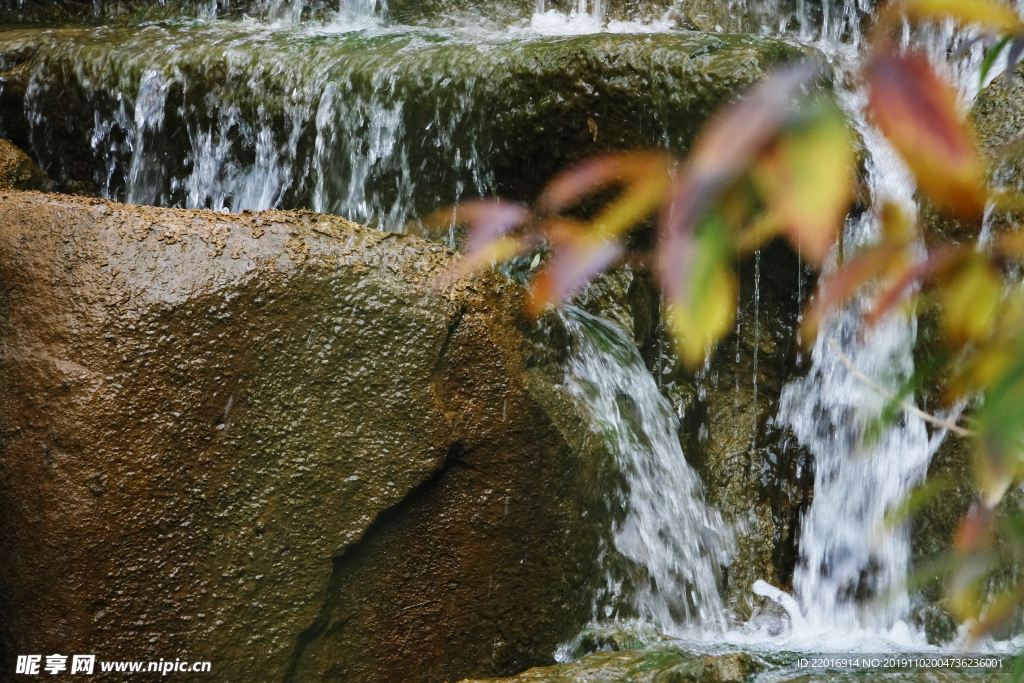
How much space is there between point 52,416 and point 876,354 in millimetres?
3417

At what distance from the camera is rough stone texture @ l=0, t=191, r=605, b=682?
261 cm

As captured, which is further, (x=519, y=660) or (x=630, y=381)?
(x=630, y=381)

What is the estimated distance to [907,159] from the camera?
59cm

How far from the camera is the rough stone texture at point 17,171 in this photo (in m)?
4.49

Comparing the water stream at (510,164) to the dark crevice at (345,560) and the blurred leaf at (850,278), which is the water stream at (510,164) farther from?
the blurred leaf at (850,278)

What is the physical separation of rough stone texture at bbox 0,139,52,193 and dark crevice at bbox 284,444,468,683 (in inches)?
115

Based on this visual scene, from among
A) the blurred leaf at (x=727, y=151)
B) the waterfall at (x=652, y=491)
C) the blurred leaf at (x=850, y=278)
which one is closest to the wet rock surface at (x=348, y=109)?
the waterfall at (x=652, y=491)

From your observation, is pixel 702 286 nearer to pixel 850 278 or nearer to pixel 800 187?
pixel 800 187

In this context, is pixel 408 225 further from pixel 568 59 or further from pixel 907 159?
pixel 907 159

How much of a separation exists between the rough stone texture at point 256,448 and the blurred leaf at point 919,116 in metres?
2.37

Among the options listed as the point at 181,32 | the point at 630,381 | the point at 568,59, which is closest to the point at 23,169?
the point at 181,32

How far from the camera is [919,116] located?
1.88 ft

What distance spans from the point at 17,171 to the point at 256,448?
2.82 m

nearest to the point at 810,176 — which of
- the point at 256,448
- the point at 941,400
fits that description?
the point at 256,448
